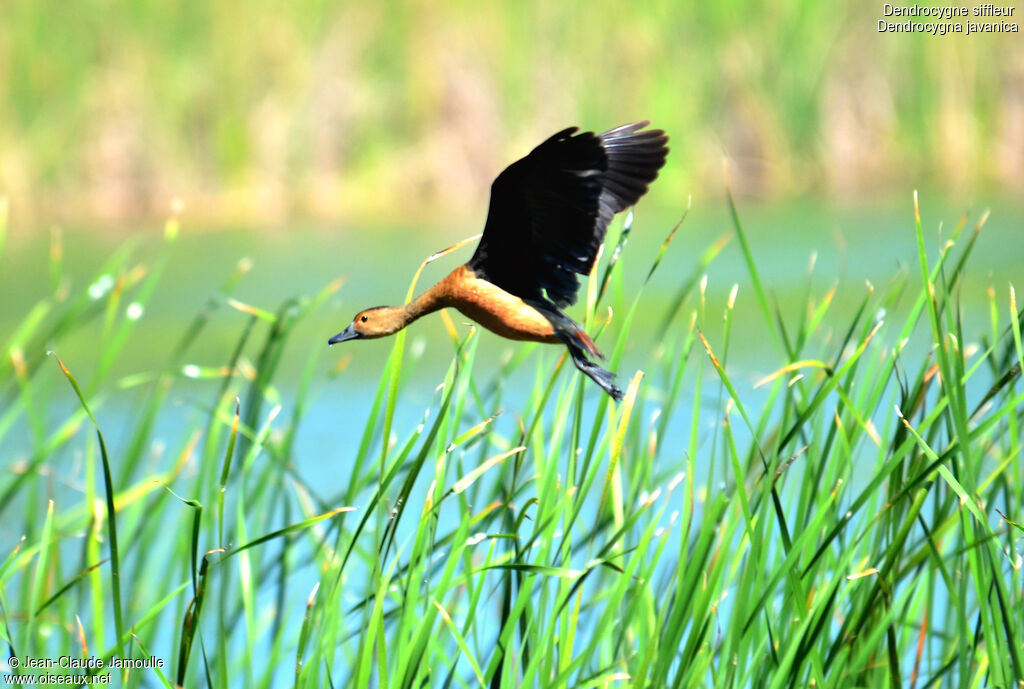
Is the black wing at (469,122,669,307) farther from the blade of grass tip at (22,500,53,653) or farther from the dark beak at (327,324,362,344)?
the blade of grass tip at (22,500,53,653)

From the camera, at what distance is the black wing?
0.77 meters

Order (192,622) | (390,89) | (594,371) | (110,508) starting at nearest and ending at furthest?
(594,371) → (110,508) → (192,622) → (390,89)

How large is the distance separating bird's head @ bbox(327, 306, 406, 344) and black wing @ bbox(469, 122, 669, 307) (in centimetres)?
9

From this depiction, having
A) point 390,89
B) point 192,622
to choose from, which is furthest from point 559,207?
point 390,89

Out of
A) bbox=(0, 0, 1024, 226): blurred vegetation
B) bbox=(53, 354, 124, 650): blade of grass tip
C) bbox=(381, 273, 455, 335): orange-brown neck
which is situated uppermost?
bbox=(0, 0, 1024, 226): blurred vegetation

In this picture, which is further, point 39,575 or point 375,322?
point 39,575

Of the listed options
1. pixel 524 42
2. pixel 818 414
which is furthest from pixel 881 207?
pixel 818 414

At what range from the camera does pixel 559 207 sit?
79 cm

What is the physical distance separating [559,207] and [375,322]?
175 mm

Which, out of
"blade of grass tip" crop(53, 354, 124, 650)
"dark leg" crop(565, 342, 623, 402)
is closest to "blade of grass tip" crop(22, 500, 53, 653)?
"blade of grass tip" crop(53, 354, 124, 650)

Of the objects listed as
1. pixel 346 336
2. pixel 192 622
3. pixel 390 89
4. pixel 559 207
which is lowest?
pixel 192 622

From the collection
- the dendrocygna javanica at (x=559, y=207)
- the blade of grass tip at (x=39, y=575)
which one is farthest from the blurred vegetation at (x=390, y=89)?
the dendrocygna javanica at (x=559, y=207)

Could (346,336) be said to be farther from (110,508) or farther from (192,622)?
(192,622)

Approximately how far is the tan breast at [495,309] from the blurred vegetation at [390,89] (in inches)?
217
